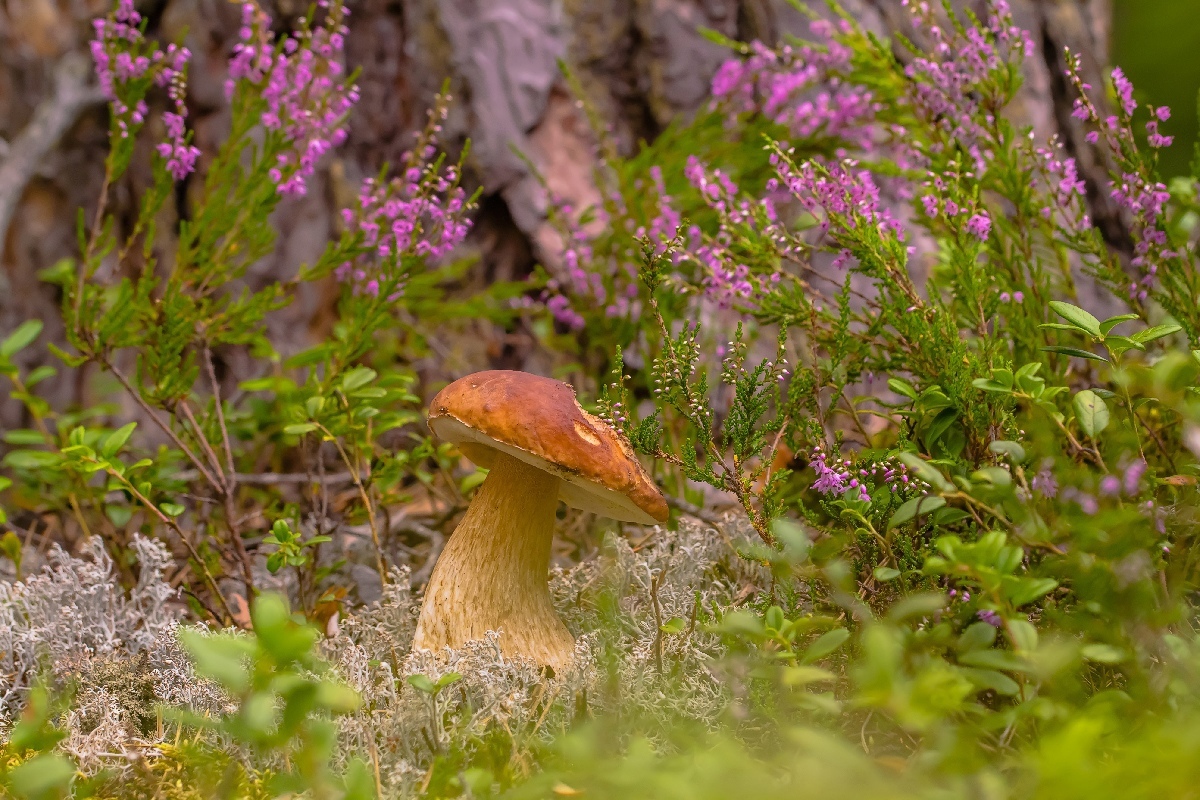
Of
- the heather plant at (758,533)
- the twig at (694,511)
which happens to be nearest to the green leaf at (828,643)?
the heather plant at (758,533)

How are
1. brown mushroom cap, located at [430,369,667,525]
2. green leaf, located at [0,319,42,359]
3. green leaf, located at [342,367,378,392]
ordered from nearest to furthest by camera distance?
brown mushroom cap, located at [430,369,667,525]
green leaf, located at [342,367,378,392]
green leaf, located at [0,319,42,359]

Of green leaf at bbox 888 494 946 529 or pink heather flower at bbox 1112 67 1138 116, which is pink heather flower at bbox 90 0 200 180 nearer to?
green leaf at bbox 888 494 946 529

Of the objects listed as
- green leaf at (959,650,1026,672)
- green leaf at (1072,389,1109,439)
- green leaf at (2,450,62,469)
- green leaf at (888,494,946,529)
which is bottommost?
green leaf at (2,450,62,469)

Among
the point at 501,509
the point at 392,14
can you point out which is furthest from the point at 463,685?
the point at 392,14

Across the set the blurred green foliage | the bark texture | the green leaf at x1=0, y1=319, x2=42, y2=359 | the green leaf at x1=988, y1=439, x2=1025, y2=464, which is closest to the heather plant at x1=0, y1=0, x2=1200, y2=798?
the green leaf at x1=988, y1=439, x2=1025, y2=464

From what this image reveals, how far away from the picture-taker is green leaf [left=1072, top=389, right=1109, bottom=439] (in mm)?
968

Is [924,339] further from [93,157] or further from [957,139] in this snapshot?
[93,157]

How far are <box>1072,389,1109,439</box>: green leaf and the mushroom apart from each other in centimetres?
55

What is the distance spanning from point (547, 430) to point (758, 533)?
360mm

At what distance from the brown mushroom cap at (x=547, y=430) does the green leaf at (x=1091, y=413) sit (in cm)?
55

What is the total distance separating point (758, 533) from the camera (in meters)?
1.27

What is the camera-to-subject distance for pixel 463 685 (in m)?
1.14

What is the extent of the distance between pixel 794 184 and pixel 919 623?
664 millimetres

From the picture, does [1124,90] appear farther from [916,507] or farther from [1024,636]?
[1024,636]
